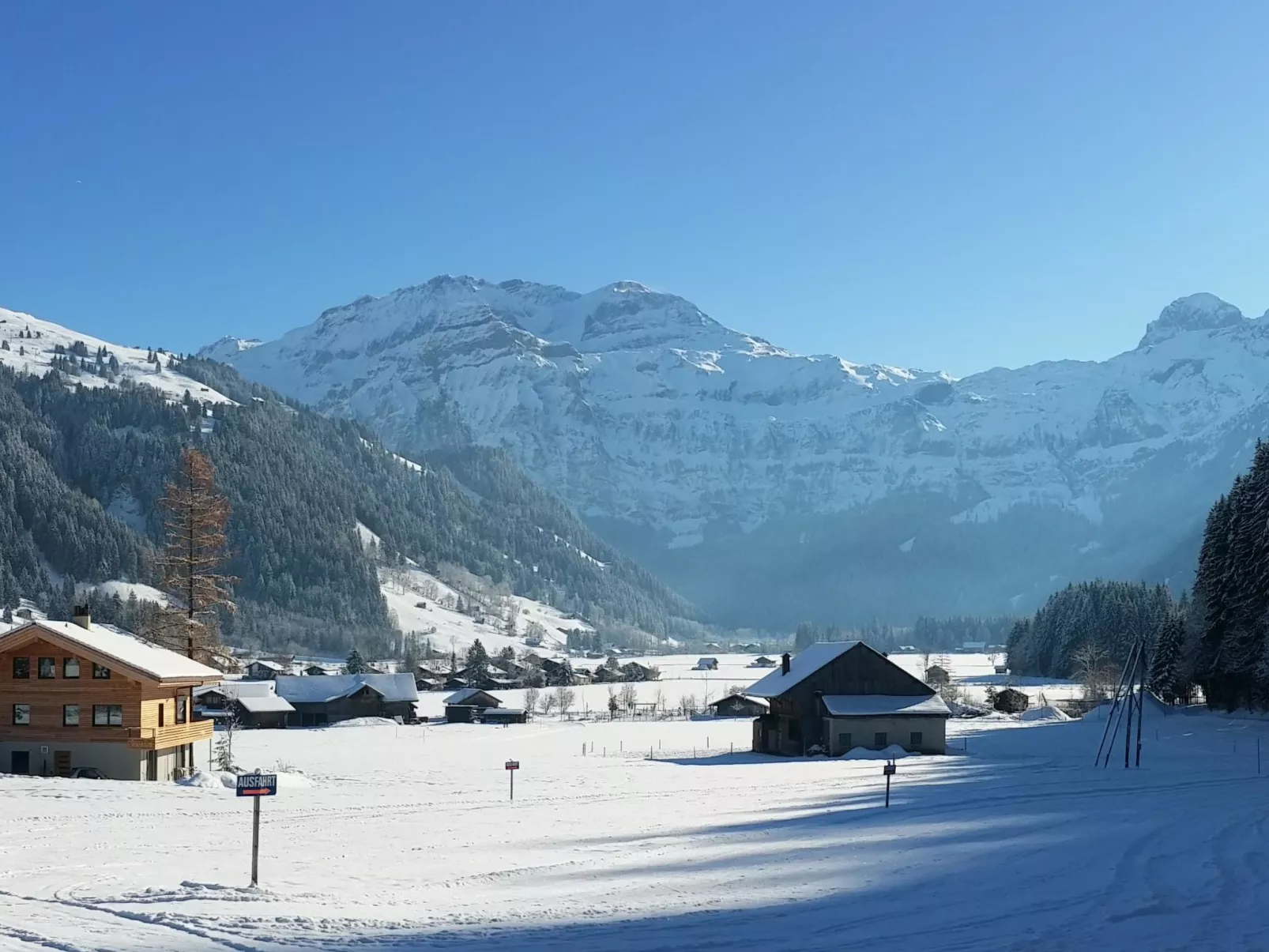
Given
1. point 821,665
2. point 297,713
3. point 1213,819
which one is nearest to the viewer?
point 1213,819

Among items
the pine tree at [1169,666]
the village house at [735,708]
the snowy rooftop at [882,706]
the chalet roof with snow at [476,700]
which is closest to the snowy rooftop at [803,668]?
the snowy rooftop at [882,706]

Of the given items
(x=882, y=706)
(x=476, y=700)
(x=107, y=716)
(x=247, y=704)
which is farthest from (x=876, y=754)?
(x=476, y=700)

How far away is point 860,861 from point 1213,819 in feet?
39.0

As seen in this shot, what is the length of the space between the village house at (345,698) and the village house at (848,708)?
43.8 m

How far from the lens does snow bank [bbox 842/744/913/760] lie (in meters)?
62.3

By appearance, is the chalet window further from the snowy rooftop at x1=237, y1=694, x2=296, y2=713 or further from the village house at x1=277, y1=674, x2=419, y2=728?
the village house at x1=277, y1=674, x2=419, y2=728

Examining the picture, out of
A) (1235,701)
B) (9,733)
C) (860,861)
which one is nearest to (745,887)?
(860,861)

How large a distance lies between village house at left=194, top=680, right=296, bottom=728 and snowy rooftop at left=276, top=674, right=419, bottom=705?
8.73ft

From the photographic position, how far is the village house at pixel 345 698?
99812 millimetres

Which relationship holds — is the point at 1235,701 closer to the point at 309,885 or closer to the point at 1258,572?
the point at 1258,572

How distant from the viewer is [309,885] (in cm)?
2116

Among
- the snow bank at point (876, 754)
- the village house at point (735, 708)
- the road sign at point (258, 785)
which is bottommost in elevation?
the village house at point (735, 708)

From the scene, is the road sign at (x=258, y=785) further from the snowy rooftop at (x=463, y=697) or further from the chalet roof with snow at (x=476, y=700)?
the snowy rooftop at (x=463, y=697)

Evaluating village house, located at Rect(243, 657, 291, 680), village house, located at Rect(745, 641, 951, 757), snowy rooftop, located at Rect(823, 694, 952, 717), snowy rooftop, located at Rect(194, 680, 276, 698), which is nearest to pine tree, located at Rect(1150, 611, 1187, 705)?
snowy rooftop, located at Rect(823, 694, 952, 717)
